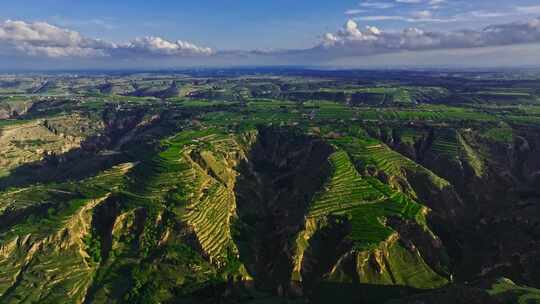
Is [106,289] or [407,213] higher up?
[407,213]

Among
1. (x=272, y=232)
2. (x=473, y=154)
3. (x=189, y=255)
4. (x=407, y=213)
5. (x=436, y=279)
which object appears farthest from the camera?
(x=473, y=154)

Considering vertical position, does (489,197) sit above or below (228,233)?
above

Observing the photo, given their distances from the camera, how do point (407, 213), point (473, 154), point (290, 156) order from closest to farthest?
1. point (407, 213)
2. point (473, 154)
3. point (290, 156)

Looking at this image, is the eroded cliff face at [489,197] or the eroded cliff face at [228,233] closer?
the eroded cliff face at [228,233]

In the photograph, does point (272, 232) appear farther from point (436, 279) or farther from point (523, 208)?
point (523, 208)

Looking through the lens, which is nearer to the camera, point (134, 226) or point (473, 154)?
point (134, 226)

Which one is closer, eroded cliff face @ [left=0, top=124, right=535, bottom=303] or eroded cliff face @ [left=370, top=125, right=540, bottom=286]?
eroded cliff face @ [left=0, top=124, right=535, bottom=303]

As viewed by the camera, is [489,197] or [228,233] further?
[489,197]

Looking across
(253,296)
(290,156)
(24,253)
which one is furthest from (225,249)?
(290,156)

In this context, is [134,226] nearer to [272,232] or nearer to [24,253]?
[24,253]

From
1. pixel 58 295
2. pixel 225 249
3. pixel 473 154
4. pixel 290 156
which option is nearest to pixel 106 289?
pixel 58 295
